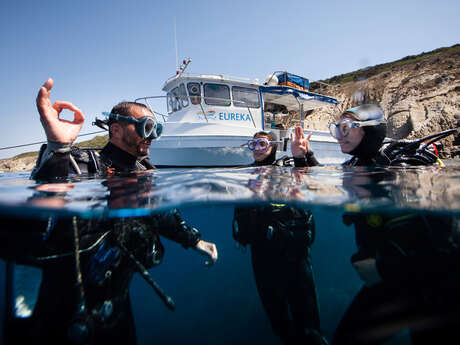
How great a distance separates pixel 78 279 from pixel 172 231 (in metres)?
0.90

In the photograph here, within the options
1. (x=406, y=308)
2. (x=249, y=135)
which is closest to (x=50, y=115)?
(x=406, y=308)

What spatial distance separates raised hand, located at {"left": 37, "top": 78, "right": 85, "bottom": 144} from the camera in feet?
5.52

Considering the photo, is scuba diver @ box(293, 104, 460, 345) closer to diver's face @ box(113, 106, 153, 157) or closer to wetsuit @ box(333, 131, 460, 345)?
wetsuit @ box(333, 131, 460, 345)

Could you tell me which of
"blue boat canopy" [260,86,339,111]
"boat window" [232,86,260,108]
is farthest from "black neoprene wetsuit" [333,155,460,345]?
"blue boat canopy" [260,86,339,111]

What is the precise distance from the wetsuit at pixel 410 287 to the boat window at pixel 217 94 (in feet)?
26.6

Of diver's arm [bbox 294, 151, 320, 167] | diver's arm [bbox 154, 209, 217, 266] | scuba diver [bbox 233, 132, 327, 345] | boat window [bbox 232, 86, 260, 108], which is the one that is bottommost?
scuba diver [bbox 233, 132, 327, 345]

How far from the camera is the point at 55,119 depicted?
175 centimetres

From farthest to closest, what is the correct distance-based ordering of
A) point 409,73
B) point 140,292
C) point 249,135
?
point 409,73
point 249,135
point 140,292

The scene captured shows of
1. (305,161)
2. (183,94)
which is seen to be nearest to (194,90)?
(183,94)

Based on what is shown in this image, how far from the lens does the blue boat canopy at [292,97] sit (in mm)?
9969

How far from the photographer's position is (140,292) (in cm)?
229

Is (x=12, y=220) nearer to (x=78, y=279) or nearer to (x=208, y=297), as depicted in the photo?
(x=78, y=279)

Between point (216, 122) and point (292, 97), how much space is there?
16.6ft

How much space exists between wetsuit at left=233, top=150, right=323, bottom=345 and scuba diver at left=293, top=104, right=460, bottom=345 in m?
0.56
